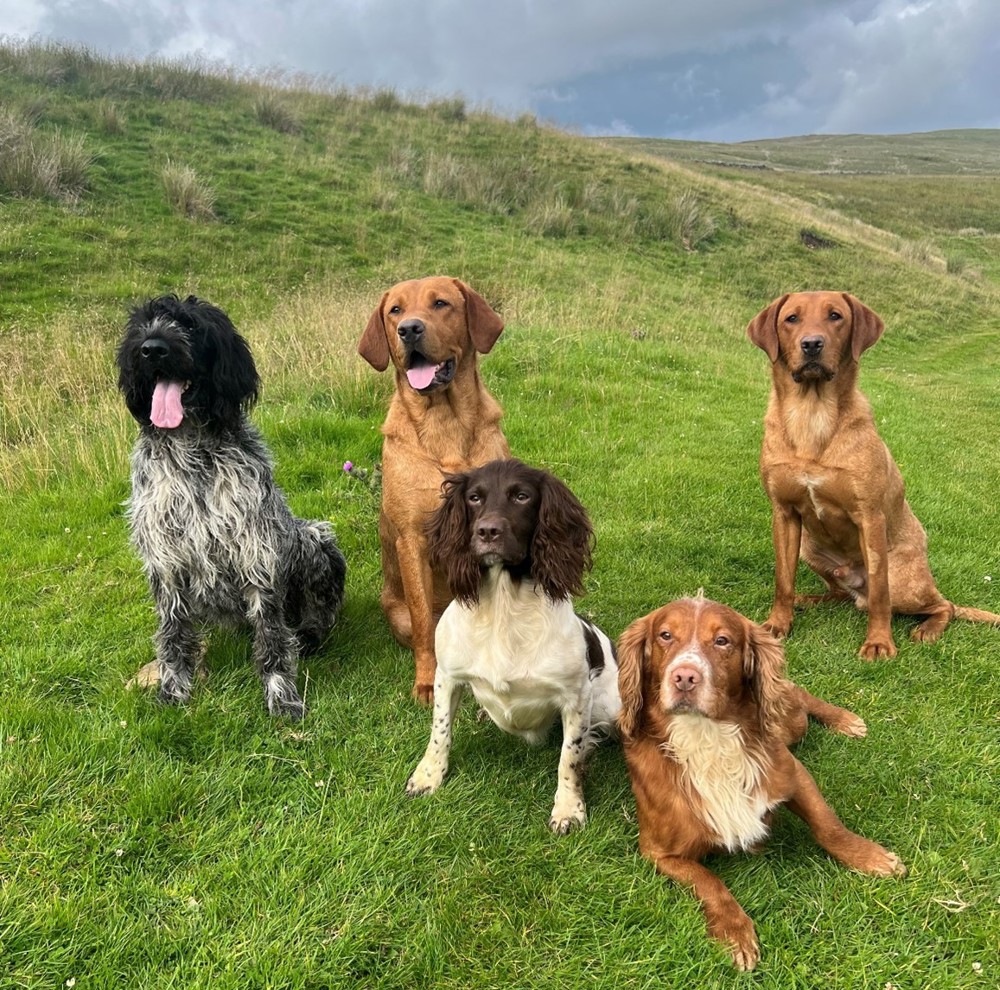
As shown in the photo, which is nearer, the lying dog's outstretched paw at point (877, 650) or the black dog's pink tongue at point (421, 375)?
the black dog's pink tongue at point (421, 375)

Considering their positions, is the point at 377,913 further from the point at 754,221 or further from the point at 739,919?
the point at 754,221

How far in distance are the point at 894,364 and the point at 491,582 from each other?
15.1m

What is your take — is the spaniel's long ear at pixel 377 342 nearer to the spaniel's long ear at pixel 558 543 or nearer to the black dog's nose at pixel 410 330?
the black dog's nose at pixel 410 330

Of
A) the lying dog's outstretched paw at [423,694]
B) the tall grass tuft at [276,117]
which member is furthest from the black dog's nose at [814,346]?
the tall grass tuft at [276,117]

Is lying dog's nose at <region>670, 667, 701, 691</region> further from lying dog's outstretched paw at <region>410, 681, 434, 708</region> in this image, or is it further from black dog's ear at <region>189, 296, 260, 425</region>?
black dog's ear at <region>189, 296, 260, 425</region>

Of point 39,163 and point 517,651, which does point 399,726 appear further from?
point 39,163

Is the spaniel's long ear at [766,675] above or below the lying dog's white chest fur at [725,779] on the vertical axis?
above

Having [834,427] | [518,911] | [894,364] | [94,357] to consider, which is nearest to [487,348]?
[834,427]

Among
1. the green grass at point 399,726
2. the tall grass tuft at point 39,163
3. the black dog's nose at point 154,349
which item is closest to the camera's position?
the green grass at point 399,726

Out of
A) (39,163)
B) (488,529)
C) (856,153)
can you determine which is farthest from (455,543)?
(856,153)

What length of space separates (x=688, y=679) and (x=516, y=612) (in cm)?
77

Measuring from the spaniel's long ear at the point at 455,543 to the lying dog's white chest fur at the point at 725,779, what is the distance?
38.2 inches

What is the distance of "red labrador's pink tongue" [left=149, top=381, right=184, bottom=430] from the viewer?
322cm

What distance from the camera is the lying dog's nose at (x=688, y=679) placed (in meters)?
2.51
